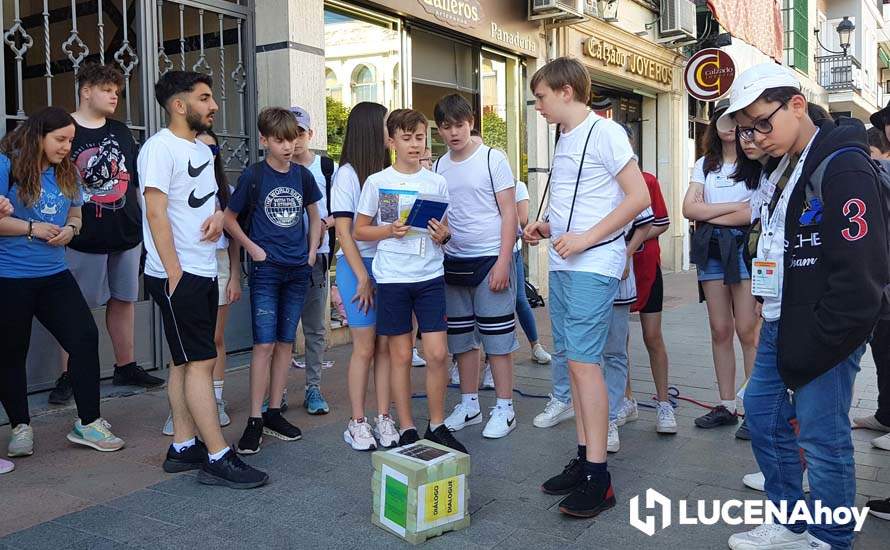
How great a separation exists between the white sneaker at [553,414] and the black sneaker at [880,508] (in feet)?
5.83

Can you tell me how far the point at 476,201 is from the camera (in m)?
4.61

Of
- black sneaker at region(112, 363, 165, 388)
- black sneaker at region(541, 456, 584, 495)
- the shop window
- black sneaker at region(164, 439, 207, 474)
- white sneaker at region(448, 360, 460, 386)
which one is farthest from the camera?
the shop window

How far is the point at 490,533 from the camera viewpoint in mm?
3289

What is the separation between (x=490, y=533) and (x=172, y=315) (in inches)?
70.3

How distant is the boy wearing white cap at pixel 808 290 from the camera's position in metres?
2.60

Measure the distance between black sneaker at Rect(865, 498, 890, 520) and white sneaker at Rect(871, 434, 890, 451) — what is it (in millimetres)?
1066

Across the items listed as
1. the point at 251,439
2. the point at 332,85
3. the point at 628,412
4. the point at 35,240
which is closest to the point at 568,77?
the point at 628,412

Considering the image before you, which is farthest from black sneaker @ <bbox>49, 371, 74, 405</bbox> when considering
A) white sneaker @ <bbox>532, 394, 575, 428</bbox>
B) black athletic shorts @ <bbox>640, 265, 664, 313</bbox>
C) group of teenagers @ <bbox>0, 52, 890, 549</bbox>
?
black athletic shorts @ <bbox>640, 265, 664, 313</bbox>

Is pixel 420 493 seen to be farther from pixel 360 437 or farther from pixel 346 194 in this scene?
pixel 346 194

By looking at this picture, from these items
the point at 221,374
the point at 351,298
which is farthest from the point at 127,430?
the point at 351,298

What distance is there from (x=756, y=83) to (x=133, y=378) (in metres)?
4.64

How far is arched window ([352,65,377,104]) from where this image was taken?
8398 mm

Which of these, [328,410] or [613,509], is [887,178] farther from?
[328,410]

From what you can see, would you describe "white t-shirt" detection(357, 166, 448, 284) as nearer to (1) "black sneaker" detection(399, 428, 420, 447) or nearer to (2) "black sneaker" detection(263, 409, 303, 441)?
(1) "black sneaker" detection(399, 428, 420, 447)
